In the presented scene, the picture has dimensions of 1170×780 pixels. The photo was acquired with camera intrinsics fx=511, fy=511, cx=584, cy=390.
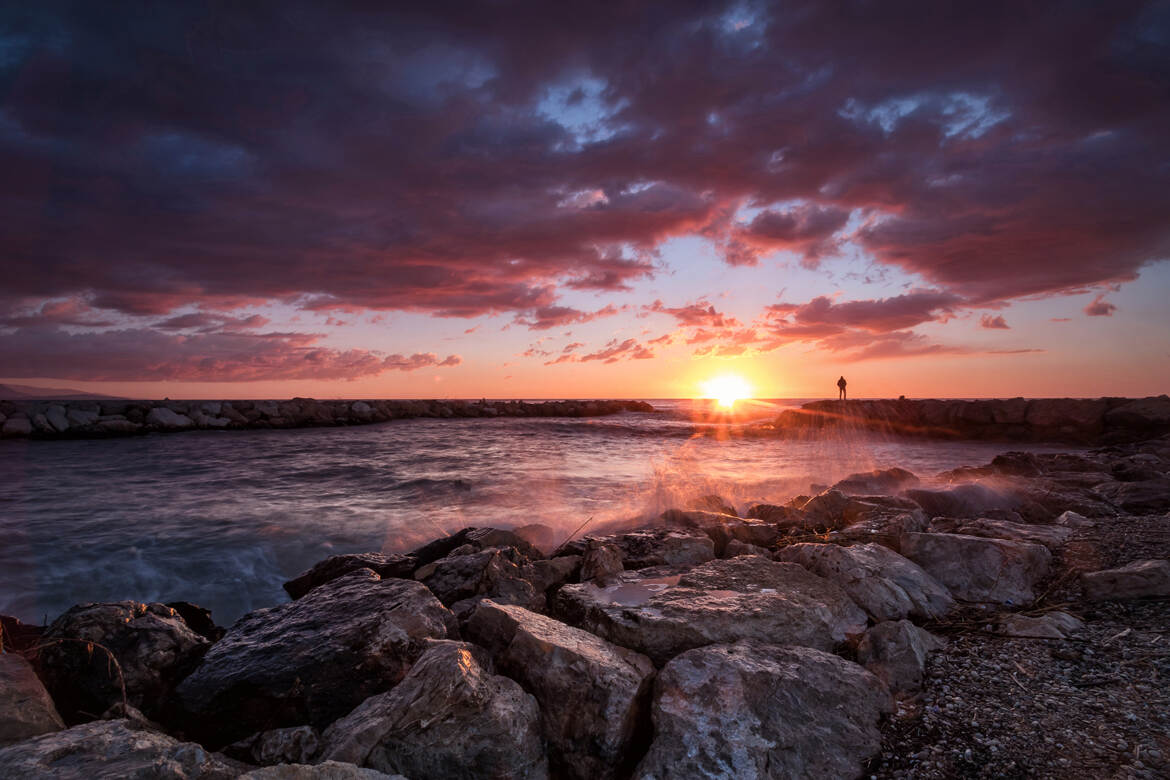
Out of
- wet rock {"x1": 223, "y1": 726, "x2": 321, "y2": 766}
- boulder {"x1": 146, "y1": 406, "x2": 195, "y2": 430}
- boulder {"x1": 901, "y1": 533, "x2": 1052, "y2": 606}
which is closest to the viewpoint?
wet rock {"x1": 223, "y1": 726, "x2": 321, "y2": 766}

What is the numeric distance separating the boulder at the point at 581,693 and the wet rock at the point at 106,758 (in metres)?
1.23

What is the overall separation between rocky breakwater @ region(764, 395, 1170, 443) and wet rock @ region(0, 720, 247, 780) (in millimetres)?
26336

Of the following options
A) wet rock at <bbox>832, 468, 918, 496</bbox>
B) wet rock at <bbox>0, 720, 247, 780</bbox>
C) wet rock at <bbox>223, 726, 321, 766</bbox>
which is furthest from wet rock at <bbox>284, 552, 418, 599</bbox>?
wet rock at <bbox>832, 468, 918, 496</bbox>

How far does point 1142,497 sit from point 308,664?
9.57 metres

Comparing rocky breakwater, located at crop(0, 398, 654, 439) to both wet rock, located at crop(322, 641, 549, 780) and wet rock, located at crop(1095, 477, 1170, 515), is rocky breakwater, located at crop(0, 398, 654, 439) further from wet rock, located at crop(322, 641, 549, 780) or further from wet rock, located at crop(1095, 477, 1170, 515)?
wet rock, located at crop(1095, 477, 1170, 515)

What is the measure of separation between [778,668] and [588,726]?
99 cm

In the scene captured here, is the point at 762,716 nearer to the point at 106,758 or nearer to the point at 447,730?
the point at 447,730

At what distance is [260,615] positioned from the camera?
3.58m

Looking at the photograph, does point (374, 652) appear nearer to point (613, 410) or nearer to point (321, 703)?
point (321, 703)

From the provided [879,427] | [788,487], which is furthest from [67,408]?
[879,427]

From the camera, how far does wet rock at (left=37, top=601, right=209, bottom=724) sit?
113 inches

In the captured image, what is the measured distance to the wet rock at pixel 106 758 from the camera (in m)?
1.70

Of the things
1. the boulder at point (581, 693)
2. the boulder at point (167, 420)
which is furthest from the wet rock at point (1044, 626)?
the boulder at point (167, 420)

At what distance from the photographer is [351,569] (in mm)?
5160
